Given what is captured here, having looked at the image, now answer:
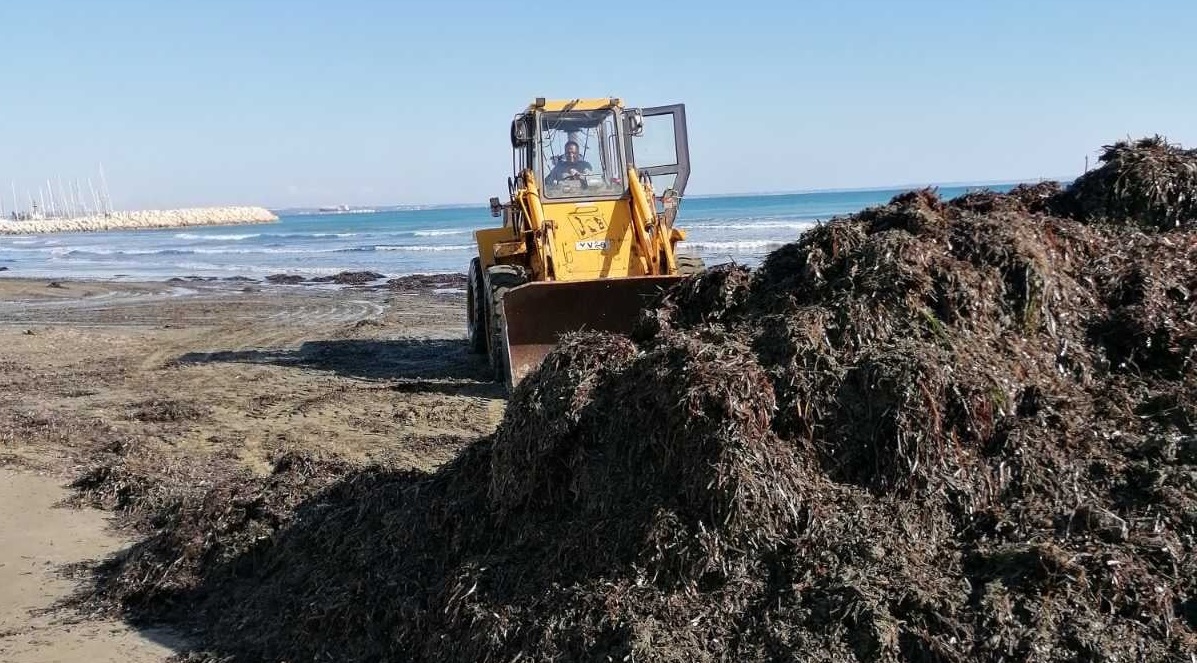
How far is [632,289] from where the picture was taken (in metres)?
8.05

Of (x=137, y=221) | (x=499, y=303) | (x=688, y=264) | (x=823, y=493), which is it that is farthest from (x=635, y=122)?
(x=137, y=221)

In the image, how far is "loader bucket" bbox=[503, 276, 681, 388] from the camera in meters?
7.95

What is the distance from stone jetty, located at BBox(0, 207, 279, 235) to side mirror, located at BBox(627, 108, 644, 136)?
305ft

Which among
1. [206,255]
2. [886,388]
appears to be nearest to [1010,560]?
[886,388]

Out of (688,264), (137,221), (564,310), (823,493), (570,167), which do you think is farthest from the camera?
(137,221)

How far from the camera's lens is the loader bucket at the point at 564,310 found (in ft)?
→ 26.1

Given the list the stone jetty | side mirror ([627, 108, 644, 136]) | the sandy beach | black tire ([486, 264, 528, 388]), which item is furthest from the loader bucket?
the stone jetty

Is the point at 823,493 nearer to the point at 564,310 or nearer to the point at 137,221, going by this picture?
the point at 564,310

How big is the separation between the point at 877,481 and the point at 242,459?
4.84 meters

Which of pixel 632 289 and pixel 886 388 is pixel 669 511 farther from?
pixel 632 289

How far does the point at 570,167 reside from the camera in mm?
9492

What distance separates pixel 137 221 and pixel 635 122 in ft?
361

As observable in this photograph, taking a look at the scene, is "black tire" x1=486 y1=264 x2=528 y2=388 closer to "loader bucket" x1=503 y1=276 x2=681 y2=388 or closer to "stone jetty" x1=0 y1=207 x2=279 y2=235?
"loader bucket" x1=503 y1=276 x2=681 y2=388

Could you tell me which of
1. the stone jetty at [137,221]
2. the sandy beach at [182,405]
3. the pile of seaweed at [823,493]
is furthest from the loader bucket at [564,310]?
the stone jetty at [137,221]
